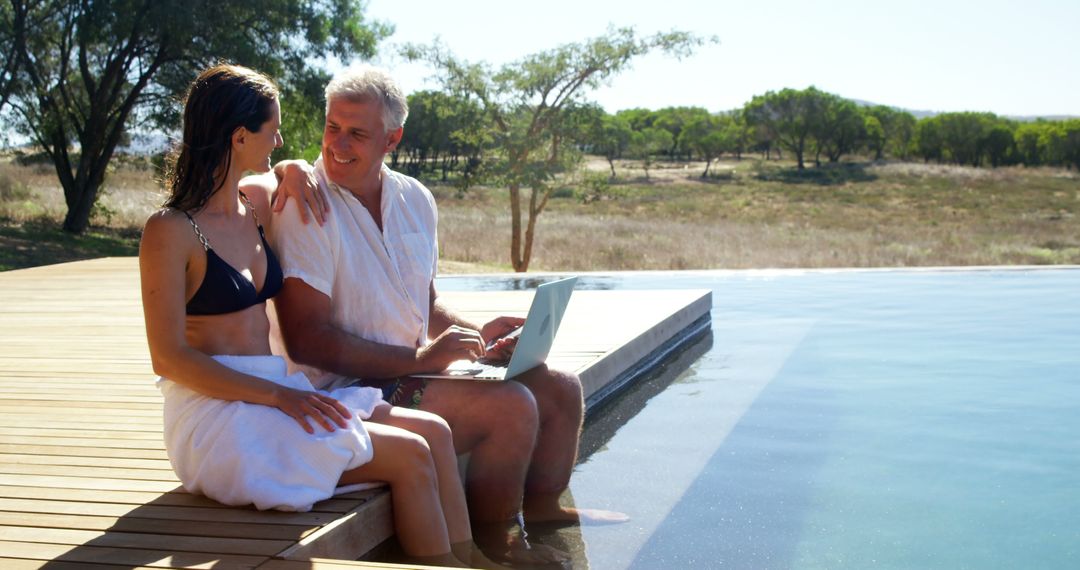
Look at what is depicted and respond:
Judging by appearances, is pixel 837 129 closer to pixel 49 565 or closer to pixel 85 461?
pixel 85 461

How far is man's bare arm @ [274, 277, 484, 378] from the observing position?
2.58 metres

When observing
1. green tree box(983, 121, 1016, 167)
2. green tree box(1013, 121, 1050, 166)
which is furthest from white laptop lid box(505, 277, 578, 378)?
green tree box(983, 121, 1016, 167)

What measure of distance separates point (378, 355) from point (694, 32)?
48.8 ft

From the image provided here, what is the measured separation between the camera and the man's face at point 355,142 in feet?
8.61

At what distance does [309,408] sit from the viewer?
2.22m

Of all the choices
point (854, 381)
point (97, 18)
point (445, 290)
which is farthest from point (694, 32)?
point (854, 381)

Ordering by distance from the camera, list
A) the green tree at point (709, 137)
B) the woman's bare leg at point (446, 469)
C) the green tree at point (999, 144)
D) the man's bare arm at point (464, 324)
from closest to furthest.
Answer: the woman's bare leg at point (446, 469) < the man's bare arm at point (464, 324) < the green tree at point (999, 144) < the green tree at point (709, 137)

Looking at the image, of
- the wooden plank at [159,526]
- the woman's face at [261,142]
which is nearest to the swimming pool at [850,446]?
the wooden plank at [159,526]

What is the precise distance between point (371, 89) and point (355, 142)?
13 centimetres

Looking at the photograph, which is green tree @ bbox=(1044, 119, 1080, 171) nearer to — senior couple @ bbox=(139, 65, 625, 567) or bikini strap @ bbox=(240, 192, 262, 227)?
senior couple @ bbox=(139, 65, 625, 567)

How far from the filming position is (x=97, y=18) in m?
15.2

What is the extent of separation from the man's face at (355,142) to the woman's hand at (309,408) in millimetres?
672

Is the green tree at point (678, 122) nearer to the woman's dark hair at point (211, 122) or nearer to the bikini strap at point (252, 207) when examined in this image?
the bikini strap at point (252, 207)

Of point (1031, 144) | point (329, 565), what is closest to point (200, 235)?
point (329, 565)
